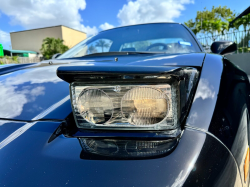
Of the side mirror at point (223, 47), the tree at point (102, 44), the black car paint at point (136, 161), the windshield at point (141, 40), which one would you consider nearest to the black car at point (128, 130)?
the black car paint at point (136, 161)

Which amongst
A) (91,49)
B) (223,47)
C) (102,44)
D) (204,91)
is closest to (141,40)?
(102,44)

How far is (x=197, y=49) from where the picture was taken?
5.68 feet

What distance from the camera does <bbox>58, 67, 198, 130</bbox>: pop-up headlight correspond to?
671mm

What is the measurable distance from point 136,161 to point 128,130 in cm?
15

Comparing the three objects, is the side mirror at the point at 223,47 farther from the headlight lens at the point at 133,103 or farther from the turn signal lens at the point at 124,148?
the turn signal lens at the point at 124,148

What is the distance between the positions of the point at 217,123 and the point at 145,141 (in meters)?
0.28

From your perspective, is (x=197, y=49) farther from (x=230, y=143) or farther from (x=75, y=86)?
(x=75, y=86)

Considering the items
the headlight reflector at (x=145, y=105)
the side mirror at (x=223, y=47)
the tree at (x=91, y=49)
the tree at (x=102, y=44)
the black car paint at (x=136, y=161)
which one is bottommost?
the black car paint at (x=136, y=161)

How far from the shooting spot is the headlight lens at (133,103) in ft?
2.23

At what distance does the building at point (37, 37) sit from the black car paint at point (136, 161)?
53.3 meters

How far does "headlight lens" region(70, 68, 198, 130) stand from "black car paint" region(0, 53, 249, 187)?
7 centimetres

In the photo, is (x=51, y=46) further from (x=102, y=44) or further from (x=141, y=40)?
(x=141, y=40)

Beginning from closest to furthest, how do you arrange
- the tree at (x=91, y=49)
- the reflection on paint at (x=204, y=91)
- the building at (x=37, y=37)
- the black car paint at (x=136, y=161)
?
the black car paint at (x=136, y=161) < the reflection on paint at (x=204, y=91) < the tree at (x=91, y=49) < the building at (x=37, y=37)

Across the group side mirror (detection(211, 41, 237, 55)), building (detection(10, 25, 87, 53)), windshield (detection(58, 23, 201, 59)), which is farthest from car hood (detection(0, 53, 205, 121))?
building (detection(10, 25, 87, 53))
